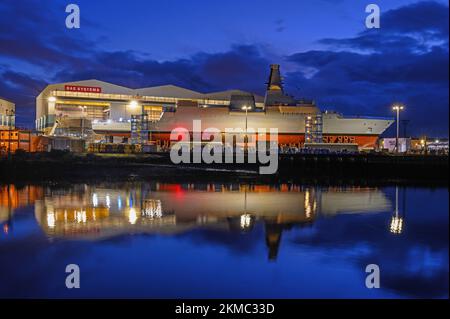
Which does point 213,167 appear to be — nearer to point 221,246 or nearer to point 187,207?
point 187,207

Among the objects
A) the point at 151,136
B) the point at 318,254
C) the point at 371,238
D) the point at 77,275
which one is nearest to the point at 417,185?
the point at 371,238

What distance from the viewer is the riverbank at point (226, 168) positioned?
143 ft

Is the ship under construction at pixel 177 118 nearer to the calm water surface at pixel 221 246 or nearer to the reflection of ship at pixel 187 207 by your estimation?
the reflection of ship at pixel 187 207

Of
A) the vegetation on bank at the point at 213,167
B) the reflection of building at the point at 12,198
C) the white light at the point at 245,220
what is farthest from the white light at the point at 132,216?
the vegetation on bank at the point at 213,167

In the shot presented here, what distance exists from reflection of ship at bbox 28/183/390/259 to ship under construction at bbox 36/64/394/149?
32853 mm

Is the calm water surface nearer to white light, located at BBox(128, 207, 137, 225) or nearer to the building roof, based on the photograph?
white light, located at BBox(128, 207, 137, 225)

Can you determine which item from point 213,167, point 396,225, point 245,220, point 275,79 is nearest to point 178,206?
point 245,220

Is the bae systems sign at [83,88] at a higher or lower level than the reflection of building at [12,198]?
higher

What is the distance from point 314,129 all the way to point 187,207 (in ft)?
154

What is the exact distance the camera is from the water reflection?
731 inches

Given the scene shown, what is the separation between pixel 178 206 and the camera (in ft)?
79.9

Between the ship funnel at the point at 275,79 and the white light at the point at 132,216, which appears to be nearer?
the white light at the point at 132,216

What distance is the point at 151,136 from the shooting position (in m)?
66.9

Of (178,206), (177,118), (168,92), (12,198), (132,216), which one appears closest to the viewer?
(132,216)
